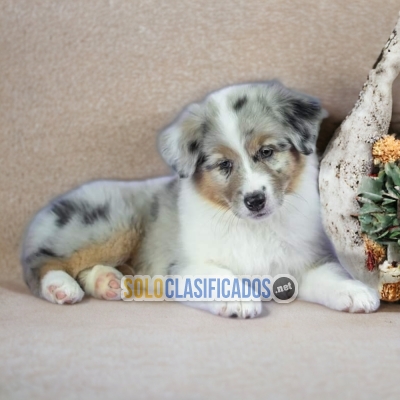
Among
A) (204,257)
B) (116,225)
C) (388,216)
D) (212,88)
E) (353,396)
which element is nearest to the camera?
(353,396)

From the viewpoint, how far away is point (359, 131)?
8.76 feet

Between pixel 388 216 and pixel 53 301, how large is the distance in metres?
1.30

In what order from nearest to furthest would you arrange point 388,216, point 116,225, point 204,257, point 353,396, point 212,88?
point 353,396 < point 388,216 < point 204,257 < point 116,225 < point 212,88

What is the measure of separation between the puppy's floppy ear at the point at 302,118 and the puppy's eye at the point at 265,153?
91 mm

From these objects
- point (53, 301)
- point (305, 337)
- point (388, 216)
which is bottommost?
point (53, 301)

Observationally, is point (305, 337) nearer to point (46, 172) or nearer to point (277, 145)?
point (277, 145)

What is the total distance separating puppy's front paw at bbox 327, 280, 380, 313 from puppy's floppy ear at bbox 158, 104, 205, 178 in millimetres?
696

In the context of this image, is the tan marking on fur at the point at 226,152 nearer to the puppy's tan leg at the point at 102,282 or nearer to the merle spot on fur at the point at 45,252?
the puppy's tan leg at the point at 102,282

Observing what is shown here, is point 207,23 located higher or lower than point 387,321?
higher

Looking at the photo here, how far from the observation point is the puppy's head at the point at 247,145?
2.55m

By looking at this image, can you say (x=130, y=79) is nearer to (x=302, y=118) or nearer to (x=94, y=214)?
(x=94, y=214)

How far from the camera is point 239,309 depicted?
2516mm

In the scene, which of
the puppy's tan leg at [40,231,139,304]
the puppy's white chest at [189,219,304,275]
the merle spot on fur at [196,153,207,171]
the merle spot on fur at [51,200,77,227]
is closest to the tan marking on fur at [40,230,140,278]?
the puppy's tan leg at [40,231,139,304]

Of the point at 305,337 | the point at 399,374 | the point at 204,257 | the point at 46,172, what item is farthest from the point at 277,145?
the point at 46,172
